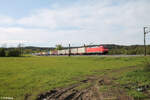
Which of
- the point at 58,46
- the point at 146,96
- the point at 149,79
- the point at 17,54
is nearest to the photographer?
the point at 146,96

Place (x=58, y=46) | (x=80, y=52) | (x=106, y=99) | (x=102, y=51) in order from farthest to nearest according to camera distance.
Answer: (x=58, y=46)
(x=80, y=52)
(x=102, y=51)
(x=106, y=99)

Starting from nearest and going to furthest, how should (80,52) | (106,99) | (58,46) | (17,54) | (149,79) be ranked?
(106,99) → (149,79) → (80,52) → (17,54) → (58,46)

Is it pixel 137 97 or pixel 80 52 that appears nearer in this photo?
pixel 137 97

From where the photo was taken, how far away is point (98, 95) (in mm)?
6324

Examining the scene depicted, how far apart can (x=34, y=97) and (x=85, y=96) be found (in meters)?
2.48

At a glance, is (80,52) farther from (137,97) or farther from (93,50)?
(137,97)

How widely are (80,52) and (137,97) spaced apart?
53597mm

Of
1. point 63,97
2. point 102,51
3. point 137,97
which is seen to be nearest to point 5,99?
point 63,97

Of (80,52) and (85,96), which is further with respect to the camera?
(80,52)

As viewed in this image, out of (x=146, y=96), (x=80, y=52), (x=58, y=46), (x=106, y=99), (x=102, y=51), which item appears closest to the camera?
(x=106, y=99)

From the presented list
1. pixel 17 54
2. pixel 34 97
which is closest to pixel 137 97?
pixel 34 97

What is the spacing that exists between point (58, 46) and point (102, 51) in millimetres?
76068

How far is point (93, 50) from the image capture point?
165 ft

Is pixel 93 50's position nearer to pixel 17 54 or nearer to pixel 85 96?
pixel 85 96
